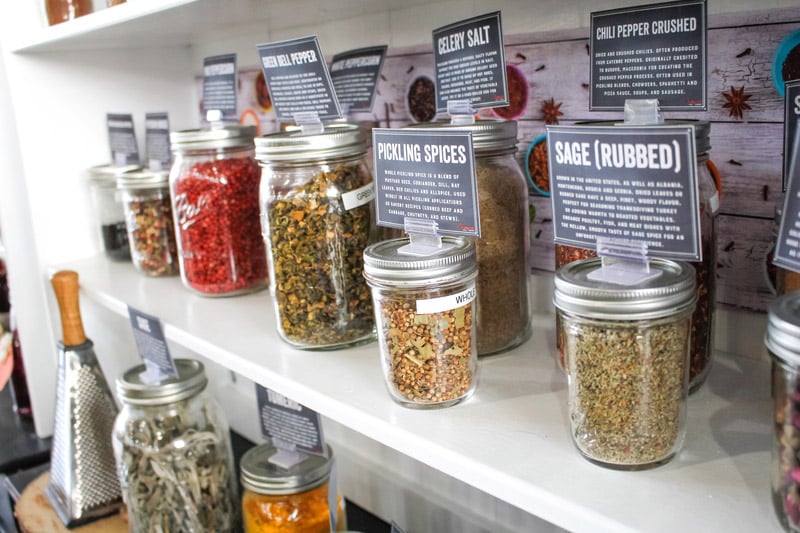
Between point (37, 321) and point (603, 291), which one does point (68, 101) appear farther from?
point (603, 291)

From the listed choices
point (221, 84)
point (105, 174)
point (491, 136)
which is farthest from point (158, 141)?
point (491, 136)

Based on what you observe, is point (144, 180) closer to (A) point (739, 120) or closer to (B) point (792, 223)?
(A) point (739, 120)

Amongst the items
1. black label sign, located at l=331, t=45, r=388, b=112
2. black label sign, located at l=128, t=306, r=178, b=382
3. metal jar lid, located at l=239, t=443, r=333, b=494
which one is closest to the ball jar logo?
black label sign, located at l=128, t=306, r=178, b=382

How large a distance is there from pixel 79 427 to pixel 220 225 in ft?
1.69

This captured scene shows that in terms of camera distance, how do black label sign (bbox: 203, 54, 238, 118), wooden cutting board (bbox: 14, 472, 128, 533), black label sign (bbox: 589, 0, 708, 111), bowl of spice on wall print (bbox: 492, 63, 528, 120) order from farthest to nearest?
1. wooden cutting board (bbox: 14, 472, 128, 533)
2. black label sign (bbox: 203, 54, 238, 118)
3. bowl of spice on wall print (bbox: 492, 63, 528, 120)
4. black label sign (bbox: 589, 0, 708, 111)

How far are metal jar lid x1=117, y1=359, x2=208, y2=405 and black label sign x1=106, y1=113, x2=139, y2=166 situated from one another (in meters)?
0.51

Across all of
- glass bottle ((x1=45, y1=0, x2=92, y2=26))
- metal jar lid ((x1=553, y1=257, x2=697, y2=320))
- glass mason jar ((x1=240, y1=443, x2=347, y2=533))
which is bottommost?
glass mason jar ((x1=240, y1=443, x2=347, y2=533))

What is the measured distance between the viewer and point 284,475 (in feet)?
3.54

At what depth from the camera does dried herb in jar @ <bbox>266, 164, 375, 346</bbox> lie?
0.85 meters

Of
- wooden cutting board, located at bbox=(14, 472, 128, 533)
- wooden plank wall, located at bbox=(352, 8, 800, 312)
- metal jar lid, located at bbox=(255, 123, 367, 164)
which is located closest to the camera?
wooden plank wall, located at bbox=(352, 8, 800, 312)

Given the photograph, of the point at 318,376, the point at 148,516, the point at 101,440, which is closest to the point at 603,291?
the point at 318,376

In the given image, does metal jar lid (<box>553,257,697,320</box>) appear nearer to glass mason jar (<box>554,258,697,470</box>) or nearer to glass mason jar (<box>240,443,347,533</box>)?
glass mason jar (<box>554,258,697,470</box>)

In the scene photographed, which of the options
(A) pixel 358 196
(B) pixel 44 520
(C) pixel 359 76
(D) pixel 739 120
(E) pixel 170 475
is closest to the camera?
(D) pixel 739 120

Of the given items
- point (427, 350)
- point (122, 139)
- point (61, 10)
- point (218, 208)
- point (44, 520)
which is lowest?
point (44, 520)
